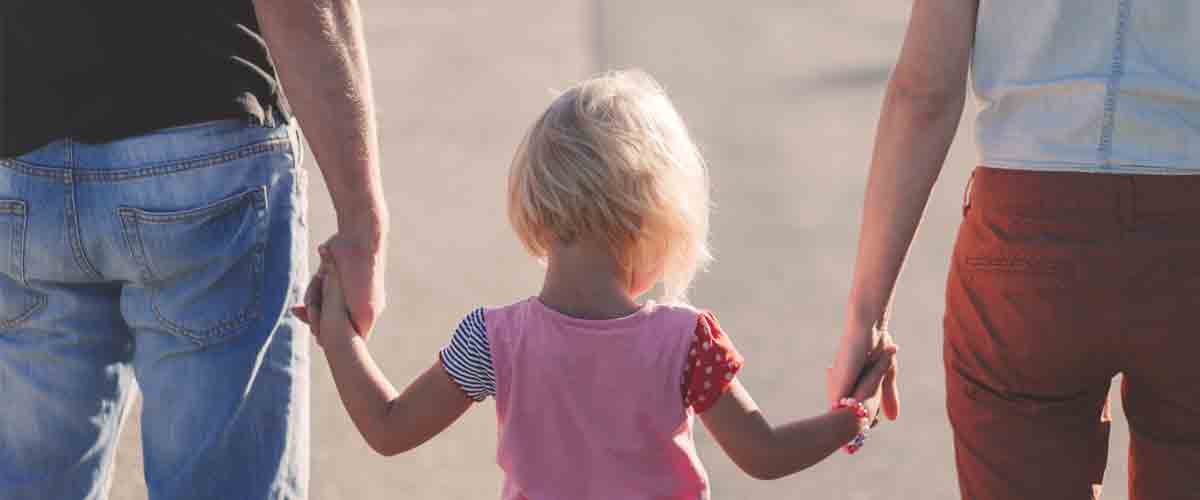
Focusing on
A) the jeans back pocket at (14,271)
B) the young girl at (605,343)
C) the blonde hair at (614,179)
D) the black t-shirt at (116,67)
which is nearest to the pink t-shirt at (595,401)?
the young girl at (605,343)

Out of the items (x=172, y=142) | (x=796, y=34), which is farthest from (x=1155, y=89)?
(x=796, y=34)

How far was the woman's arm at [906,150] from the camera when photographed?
2.70 meters

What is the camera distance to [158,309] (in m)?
Result: 2.77

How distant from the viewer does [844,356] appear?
299 cm

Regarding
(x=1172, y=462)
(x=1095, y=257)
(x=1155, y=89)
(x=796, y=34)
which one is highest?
(x=1155, y=89)

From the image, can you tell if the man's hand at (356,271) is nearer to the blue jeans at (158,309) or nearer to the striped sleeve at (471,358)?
the blue jeans at (158,309)

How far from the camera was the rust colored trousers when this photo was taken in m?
2.53

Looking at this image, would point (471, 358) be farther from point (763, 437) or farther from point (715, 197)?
point (715, 197)

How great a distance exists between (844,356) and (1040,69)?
25.0 inches

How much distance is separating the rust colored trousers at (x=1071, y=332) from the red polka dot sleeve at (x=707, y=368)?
14.9 inches

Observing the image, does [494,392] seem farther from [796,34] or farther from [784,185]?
[796,34]

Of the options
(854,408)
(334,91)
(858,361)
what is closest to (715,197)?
(858,361)

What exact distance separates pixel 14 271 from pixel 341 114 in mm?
547

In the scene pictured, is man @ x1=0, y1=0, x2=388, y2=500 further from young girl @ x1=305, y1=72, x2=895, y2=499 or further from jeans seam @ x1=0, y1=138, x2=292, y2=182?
young girl @ x1=305, y1=72, x2=895, y2=499
